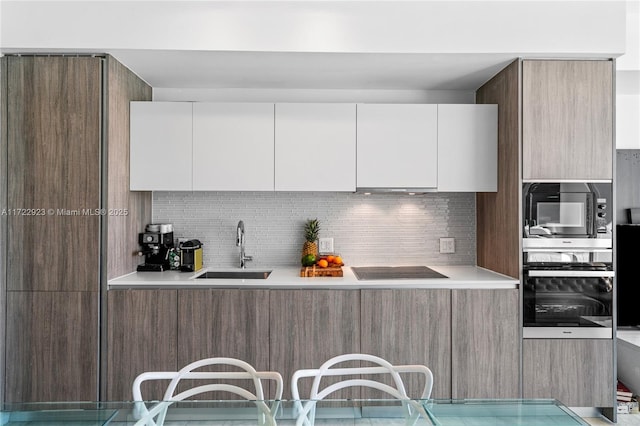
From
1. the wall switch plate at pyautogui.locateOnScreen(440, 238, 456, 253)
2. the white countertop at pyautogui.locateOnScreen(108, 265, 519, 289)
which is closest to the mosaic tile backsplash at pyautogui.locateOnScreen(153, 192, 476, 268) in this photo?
the wall switch plate at pyautogui.locateOnScreen(440, 238, 456, 253)

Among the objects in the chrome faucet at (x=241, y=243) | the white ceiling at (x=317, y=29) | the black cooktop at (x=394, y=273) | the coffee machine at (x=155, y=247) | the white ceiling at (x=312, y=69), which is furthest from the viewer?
the chrome faucet at (x=241, y=243)

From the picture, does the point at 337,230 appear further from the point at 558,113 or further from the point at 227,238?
the point at 558,113

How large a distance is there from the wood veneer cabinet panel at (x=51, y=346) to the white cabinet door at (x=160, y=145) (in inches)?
31.9

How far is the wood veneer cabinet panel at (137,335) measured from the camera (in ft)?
9.17

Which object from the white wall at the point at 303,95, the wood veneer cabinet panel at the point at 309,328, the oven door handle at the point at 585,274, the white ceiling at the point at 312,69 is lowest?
the wood veneer cabinet panel at the point at 309,328

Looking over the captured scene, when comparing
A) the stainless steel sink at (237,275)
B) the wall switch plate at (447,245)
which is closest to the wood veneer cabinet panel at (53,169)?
the stainless steel sink at (237,275)

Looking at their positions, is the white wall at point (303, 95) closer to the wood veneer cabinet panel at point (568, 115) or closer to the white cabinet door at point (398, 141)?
the white cabinet door at point (398, 141)

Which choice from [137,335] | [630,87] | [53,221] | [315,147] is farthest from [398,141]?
[53,221]

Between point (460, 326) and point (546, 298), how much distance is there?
541 mm

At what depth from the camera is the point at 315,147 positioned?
3.14 metres

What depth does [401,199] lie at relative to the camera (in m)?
3.57

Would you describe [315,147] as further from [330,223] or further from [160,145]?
[160,145]

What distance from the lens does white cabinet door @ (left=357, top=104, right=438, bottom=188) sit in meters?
3.14

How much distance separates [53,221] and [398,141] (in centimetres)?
218
